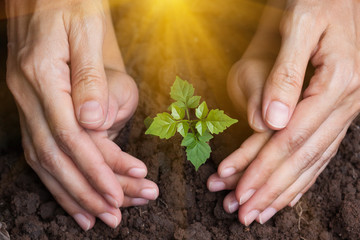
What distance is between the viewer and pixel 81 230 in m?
2.82

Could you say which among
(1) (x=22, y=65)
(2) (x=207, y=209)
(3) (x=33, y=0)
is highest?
(3) (x=33, y=0)

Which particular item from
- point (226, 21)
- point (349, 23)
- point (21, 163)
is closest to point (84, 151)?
point (21, 163)

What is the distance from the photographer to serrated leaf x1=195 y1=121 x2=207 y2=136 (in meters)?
2.52

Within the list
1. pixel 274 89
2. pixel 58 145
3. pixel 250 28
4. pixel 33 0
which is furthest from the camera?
pixel 250 28

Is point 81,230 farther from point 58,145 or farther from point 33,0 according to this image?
point 33,0

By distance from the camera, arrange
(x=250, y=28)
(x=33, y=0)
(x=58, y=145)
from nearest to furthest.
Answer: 1. (x=58, y=145)
2. (x=33, y=0)
3. (x=250, y=28)

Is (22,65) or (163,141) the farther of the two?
(163,141)

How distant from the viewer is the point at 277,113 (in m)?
2.52

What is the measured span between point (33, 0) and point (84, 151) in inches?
50.4

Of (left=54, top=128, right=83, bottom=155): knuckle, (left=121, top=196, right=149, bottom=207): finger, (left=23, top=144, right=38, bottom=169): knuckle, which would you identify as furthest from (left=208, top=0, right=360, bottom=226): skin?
(left=23, top=144, right=38, bottom=169): knuckle

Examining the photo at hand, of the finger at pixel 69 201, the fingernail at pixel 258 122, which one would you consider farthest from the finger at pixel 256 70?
the finger at pixel 69 201

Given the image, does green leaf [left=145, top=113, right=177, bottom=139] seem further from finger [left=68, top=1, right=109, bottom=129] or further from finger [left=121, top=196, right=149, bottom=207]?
finger [left=121, top=196, right=149, bottom=207]

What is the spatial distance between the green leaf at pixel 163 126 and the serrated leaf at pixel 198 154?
0.51 ft

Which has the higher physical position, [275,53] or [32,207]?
[275,53]
